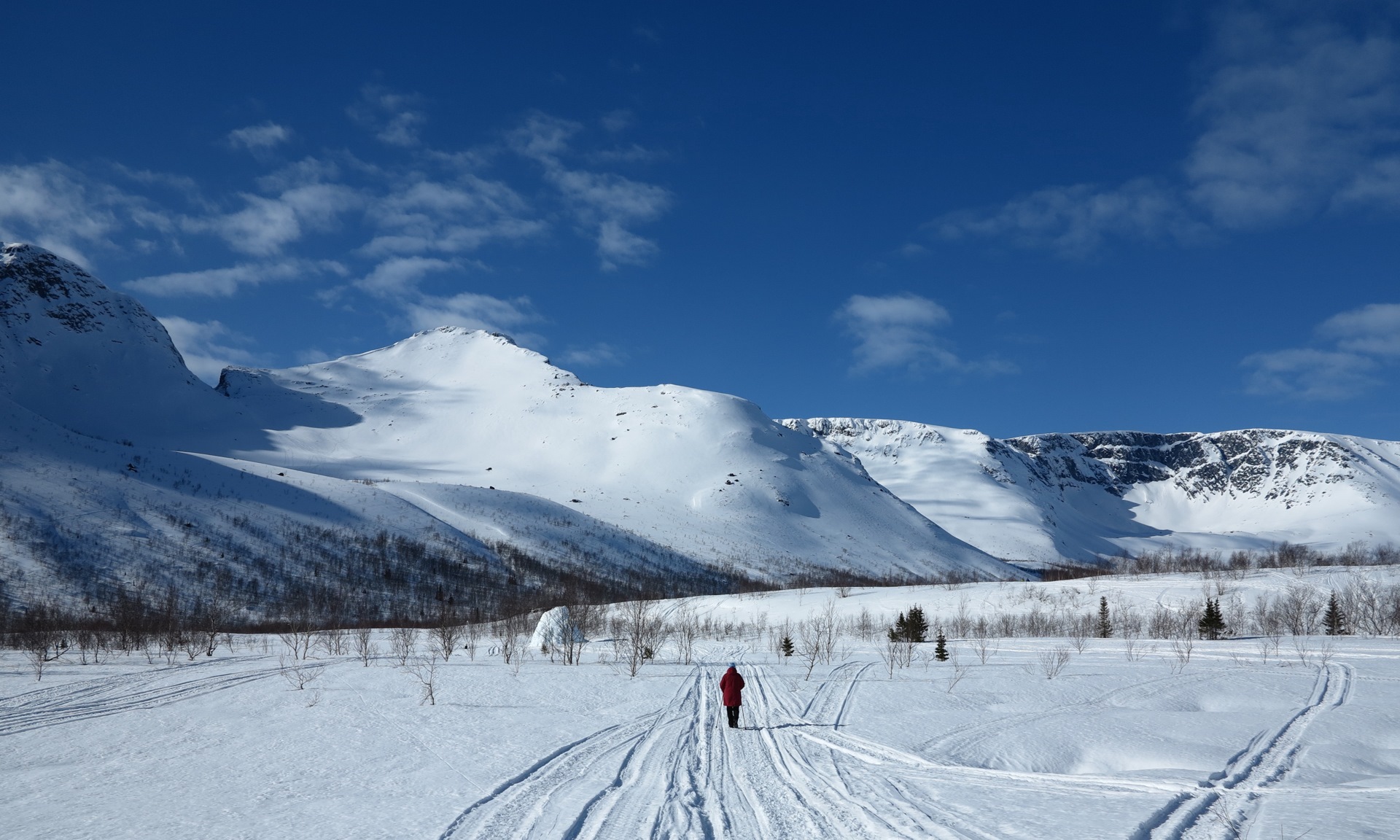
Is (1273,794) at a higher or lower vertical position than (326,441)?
lower

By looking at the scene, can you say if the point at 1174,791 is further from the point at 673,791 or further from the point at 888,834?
the point at 673,791

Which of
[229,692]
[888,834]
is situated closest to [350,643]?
[229,692]

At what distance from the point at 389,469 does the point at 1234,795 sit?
145 metres

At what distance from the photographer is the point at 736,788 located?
996 cm

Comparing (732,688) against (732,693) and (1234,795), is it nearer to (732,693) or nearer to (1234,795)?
(732,693)

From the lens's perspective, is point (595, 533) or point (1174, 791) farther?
point (595, 533)

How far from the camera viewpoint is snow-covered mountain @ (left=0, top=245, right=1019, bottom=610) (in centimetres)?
6216

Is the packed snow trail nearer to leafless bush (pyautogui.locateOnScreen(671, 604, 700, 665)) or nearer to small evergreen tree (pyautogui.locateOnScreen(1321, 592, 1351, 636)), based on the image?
leafless bush (pyautogui.locateOnScreen(671, 604, 700, 665))

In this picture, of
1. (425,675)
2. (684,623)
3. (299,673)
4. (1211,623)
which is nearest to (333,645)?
(425,675)

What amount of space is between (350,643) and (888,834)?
34628 mm

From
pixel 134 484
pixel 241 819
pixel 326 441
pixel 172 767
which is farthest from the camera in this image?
pixel 326 441

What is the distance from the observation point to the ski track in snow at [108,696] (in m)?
15.4

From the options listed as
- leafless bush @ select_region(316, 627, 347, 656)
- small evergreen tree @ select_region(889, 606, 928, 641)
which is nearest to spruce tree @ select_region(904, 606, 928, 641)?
small evergreen tree @ select_region(889, 606, 928, 641)

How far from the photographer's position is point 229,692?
1888 centimetres
